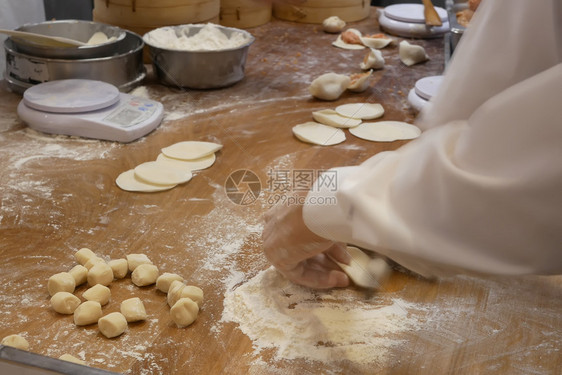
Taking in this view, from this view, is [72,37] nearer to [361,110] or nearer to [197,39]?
[197,39]

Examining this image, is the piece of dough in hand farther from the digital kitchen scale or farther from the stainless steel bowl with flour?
the stainless steel bowl with flour

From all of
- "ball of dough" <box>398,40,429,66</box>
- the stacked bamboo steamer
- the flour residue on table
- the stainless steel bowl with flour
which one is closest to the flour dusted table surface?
the flour residue on table

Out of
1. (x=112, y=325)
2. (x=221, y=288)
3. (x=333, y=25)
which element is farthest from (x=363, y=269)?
(x=333, y=25)

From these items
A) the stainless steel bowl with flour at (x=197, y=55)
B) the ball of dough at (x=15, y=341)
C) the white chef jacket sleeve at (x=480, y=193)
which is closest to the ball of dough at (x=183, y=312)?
the ball of dough at (x=15, y=341)

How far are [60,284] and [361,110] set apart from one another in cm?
122

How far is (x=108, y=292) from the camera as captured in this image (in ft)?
3.93

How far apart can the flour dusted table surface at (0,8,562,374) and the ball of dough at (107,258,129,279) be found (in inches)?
0.6

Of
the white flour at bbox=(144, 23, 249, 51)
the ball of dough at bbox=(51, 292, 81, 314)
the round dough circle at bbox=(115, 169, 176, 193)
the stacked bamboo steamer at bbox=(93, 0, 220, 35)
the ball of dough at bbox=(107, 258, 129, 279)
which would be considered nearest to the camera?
the ball of dough at bbox=(51, 292, 81, 314)

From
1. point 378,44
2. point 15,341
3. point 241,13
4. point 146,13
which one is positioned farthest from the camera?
point 241,13

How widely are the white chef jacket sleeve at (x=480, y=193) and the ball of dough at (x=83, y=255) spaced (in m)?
0.64

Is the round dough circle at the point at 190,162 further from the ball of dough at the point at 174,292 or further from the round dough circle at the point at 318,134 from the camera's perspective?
the ball of dough at the point at 174,292

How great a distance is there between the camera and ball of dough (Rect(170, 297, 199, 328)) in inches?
44.3

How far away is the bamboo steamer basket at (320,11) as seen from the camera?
308 cm

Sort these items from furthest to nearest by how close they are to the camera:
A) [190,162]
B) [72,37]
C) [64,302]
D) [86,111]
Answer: [72,37] < [86,111] < [190,162] < [64,302]
